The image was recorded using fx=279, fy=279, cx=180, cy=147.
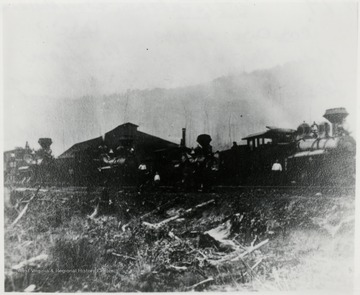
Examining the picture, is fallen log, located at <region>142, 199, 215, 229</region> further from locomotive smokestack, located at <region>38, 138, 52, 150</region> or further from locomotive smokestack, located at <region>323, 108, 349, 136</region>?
locomotive smokestack, located at <region>323, 108, 349, 136</region>

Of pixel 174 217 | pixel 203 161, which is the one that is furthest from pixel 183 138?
pixel 174 217

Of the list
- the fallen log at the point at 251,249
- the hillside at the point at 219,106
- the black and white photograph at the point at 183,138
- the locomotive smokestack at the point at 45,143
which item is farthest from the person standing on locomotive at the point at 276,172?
the locomotive smokestack at the point at 45,143

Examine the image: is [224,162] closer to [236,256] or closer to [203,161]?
[203,161]

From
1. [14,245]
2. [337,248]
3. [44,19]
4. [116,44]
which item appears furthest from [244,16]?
[14,245]

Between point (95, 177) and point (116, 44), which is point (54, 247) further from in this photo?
point (116, 44)

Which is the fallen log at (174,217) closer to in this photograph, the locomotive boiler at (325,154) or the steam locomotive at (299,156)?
the steam locomotive at (299,156)
